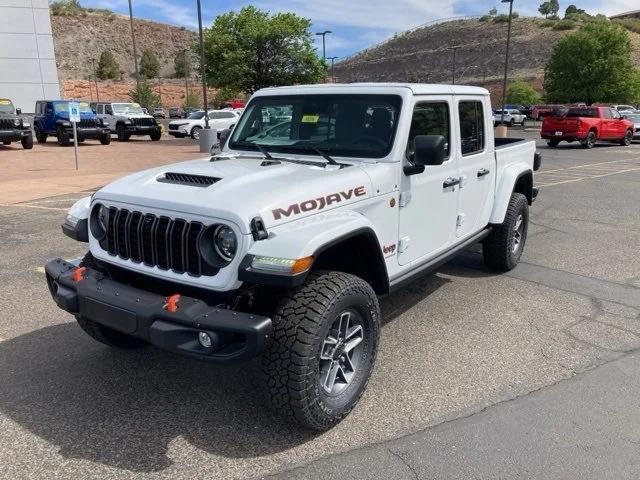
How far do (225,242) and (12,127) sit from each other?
22.6 m

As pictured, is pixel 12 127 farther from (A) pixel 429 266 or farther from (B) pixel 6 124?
(A) pixel 429 266

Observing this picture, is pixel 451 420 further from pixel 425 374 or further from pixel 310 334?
pixel 310 334

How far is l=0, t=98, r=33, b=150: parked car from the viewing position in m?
21.5

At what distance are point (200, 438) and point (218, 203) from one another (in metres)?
1.27

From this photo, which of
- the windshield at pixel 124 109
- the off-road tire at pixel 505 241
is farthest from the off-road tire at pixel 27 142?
the off-road tire at pixel 505 241

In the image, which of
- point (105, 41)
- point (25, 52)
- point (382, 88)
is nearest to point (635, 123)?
point (382, 88)

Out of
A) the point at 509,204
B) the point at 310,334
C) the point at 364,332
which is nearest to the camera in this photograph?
the point at 310,334

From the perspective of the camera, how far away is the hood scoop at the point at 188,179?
10.6 ft

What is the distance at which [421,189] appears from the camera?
393 centimetres

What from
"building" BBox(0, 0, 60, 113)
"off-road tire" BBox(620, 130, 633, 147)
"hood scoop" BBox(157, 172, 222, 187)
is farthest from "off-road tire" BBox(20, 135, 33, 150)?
"off-road tire" BBox(620, 130, 633, 147)

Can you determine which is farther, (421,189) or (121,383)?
(421,189)

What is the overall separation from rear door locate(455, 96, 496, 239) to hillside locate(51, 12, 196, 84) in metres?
101

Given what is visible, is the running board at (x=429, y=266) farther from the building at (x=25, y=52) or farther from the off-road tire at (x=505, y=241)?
the building at (x=25, y=52)

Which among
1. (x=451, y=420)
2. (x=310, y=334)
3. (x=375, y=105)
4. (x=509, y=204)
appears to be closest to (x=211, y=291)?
(x=310, y=334)
